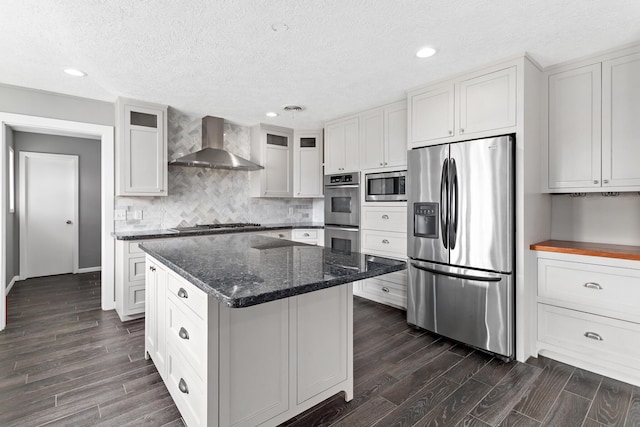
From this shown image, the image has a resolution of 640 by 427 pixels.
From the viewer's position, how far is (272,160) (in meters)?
4.66

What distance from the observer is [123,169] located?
11.3 feet

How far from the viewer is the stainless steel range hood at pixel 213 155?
379 centimetres

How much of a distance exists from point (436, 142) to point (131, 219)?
138 inches

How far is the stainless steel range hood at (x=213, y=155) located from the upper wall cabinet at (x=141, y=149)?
221 millimetres

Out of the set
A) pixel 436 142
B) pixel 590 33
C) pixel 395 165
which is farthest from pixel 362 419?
pixel 590 33

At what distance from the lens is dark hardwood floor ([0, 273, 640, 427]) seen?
1802 mm

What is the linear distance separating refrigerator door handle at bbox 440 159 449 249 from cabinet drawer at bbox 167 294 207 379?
213 centimetres

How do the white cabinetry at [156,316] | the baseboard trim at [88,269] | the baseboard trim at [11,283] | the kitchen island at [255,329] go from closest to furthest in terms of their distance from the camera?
the kitchen island at [255,329], the white cabinetry at [156,316], the baseboard trim at [11,283], the baseboard trim at [88,269]

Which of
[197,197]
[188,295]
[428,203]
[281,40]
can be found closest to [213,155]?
[197,197]

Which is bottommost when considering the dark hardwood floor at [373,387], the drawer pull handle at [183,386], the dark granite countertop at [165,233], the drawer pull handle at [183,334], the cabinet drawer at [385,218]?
the dark hardwood floor at [373,387]

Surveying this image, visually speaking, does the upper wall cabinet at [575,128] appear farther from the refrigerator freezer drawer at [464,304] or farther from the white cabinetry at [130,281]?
the white cabinetry at [130,281]

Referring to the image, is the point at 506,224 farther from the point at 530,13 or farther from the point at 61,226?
the point at 61,226

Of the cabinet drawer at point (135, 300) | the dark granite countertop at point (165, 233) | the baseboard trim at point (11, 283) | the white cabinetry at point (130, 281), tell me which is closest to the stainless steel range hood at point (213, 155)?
the dark granite countertop at point (165, 233)

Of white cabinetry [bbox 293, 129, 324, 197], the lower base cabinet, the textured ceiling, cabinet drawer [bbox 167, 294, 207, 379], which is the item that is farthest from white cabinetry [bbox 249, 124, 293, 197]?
cabinet drawer [bbox 167, 294, 207, 379]
